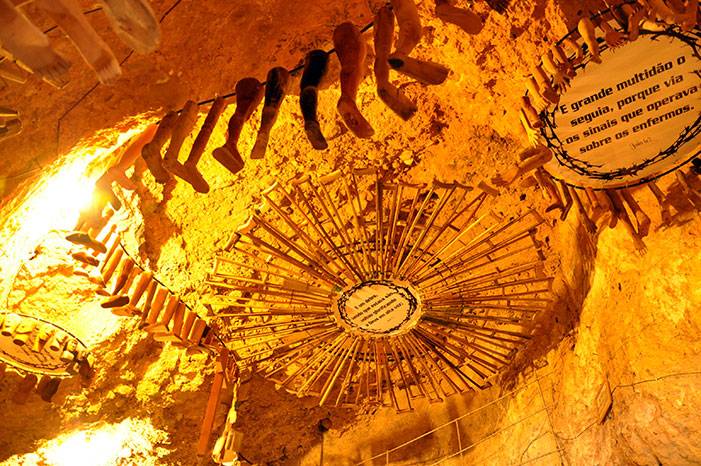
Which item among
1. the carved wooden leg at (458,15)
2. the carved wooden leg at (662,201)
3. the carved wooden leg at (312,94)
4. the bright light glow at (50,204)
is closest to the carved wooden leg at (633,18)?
the carved wooden leg at (458,15)

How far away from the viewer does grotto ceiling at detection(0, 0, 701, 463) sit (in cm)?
138

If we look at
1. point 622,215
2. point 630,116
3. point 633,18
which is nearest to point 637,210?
point 622,215

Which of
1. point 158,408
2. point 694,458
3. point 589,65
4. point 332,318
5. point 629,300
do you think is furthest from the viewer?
point 158,408

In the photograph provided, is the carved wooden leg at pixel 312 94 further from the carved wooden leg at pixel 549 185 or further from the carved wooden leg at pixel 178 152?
the carved wooden leg at pixel 549 185

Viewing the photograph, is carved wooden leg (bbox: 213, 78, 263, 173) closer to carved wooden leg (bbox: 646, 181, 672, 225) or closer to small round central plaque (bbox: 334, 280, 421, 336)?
small round central plaque (bbox: 334, 280, 421, 336)

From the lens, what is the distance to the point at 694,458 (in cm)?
160

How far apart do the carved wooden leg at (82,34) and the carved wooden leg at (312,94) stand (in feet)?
1.19

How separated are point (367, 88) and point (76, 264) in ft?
3.57

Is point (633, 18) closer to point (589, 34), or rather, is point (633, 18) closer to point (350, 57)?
point (589, 34)

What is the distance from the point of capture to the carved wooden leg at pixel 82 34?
930 mm

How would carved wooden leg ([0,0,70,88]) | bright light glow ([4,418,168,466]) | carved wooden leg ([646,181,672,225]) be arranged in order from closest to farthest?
carved wooden leg ([0,0,70,88]) < carved wooden leg ([646,181,672,225]) < bright light glow ([4,418,168,466])

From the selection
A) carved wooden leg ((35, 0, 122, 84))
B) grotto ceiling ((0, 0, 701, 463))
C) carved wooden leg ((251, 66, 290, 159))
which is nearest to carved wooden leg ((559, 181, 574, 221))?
grotto ceiling ((0, 0, 701, 463))

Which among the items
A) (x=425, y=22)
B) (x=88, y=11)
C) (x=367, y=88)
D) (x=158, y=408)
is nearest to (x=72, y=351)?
(x=158, y=408)

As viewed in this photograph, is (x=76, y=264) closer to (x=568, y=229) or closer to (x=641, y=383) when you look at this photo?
(x=568, y=229)
